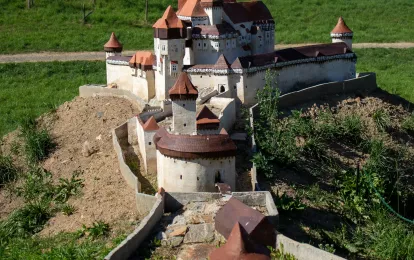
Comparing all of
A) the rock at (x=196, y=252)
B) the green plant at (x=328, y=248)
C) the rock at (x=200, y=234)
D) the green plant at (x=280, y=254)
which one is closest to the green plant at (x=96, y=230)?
the rock at (x=200, y=234)

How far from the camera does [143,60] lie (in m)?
40.9

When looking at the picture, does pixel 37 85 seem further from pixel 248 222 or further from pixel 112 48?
pixel 248 222

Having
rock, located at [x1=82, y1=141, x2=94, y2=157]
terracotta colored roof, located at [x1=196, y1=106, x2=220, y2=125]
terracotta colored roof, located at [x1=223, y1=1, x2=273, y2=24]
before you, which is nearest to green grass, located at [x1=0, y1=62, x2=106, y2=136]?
rock, located at [x1=82, y1=141, x2=94, y2=157]

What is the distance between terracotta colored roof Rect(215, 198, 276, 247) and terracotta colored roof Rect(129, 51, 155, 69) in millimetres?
15158

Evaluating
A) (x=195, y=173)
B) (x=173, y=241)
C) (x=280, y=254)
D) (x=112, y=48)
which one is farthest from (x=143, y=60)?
(x=280, y=254)

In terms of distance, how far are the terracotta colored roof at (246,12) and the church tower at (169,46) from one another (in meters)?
3.56

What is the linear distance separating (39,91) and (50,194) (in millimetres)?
20048

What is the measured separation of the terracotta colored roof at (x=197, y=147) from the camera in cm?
2959

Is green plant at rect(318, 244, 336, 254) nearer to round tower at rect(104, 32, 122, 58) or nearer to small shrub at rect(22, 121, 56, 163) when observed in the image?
small shrub at rect(22, 121, 56, 163)

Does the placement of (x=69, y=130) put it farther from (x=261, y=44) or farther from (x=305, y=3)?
(x=305, y=3)

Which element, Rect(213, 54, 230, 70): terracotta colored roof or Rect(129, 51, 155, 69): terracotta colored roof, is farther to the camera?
Rect(129, 51, 155, 69): terracotta colored roof

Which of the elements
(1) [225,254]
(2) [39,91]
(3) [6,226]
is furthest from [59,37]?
(1) [225,254]

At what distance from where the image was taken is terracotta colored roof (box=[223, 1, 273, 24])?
4097 cm

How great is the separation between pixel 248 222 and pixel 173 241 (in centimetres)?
251
